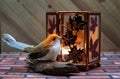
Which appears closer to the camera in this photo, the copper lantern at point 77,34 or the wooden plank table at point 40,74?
the wooden plank table at point 40,74

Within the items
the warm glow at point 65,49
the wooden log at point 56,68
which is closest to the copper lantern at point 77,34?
the warm glow at point 65,49

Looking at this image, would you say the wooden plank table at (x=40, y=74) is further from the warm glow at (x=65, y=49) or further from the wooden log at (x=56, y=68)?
the warm glow at (x=65, y=49)

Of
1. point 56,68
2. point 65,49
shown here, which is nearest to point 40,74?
point 56,68

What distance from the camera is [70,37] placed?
1.58 m

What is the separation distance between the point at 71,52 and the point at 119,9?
745 mm

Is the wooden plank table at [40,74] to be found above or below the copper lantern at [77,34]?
below

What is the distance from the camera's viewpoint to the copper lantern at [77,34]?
5.15 ft

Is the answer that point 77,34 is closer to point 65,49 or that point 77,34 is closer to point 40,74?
point 65,49

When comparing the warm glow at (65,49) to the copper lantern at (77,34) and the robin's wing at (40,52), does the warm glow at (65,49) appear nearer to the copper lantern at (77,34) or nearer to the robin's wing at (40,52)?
the copper lantern at (77,34)

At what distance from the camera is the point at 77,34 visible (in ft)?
5.17

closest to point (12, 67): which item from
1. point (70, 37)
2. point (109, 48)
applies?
point (70, 37)

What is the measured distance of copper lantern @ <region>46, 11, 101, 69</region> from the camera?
1569mm

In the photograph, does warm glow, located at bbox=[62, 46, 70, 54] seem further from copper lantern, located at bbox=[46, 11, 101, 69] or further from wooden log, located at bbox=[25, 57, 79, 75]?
wooden log, located at bbox=[25, 57, 79, 75]

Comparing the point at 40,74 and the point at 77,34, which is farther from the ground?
the point at 77,34
